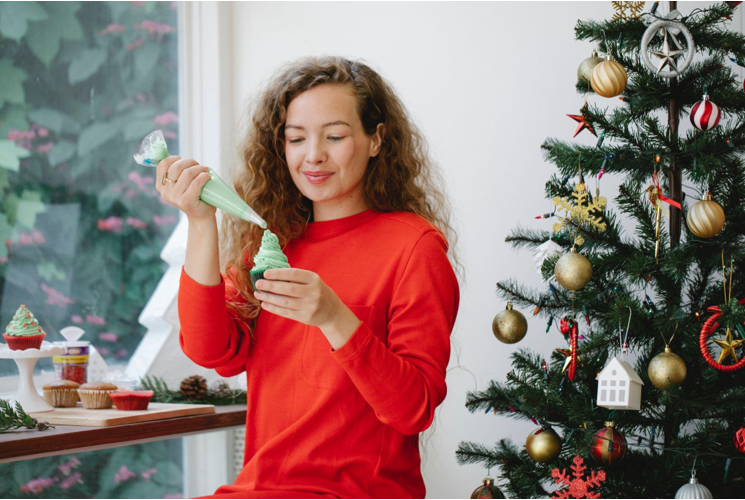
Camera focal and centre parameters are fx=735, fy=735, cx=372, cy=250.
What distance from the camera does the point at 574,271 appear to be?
135 centimetres

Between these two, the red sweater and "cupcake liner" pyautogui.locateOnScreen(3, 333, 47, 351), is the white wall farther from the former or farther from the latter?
"cupcake liner" pyautogui.locateOnScreen(3, 333, 47, 351)

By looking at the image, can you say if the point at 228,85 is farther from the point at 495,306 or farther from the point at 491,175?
the point at 495,306

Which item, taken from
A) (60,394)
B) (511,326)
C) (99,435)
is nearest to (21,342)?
(60,394)

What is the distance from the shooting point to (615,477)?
1.37 metres

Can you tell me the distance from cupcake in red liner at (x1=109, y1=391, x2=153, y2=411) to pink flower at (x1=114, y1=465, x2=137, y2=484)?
26.6 inches

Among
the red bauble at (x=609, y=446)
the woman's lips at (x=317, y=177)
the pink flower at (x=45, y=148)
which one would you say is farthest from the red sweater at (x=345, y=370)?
the pink flower at (x=45, y=148)

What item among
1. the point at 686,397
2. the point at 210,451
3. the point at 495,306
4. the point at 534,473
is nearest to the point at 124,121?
the point at 210,451

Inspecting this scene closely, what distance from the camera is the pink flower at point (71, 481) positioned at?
206 cm

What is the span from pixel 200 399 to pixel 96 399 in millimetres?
304

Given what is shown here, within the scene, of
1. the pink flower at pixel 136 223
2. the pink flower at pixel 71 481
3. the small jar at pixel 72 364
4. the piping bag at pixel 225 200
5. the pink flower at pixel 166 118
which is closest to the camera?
the piping bag at pixel 225 200

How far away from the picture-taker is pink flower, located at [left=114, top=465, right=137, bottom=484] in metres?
2.23

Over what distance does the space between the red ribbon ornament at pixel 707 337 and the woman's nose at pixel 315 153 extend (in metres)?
0.71

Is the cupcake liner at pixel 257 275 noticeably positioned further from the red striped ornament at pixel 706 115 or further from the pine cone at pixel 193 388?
the pine cone at pixel 193 388

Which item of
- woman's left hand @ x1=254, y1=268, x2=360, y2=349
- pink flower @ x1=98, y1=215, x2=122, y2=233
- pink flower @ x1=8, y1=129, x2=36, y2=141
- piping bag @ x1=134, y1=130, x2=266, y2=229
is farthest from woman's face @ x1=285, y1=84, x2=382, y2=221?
pink flower @ x1=98, y1=215, x2=122, y2=233
